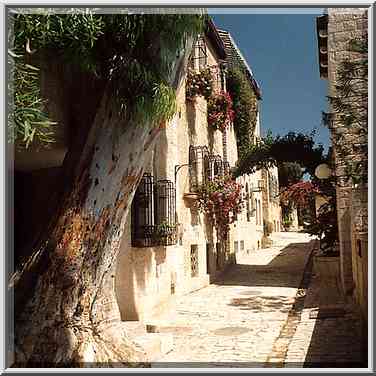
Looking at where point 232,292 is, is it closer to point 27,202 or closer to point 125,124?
point 27,202

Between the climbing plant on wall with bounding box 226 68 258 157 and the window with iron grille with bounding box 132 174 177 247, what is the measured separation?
5.80m

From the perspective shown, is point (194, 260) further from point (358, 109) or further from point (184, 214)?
point (358, 109)

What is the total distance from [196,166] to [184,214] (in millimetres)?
1431

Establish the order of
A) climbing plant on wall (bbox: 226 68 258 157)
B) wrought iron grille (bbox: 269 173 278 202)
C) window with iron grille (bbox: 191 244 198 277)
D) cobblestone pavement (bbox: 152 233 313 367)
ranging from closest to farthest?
cobblestone pavement (bbox: 152 233 313 367)
window with iron grille (bbox: 191 244 198 277)
climbing plant on wall (bbox: 226 68 258 157)
wrought iron grille (bbox: 269 173 278 202)

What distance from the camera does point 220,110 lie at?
13.2 m

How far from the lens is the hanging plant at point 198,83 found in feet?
37.9

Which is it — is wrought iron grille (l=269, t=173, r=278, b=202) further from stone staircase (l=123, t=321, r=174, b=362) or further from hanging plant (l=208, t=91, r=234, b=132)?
stone staircase (l=123, t=321, r=174, b=362)

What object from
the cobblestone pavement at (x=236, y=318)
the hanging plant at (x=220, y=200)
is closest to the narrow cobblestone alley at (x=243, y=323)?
the cobblestone pavement at (x=236, y=318)

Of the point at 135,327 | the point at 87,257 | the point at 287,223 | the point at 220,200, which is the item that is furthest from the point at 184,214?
the point at 287,223

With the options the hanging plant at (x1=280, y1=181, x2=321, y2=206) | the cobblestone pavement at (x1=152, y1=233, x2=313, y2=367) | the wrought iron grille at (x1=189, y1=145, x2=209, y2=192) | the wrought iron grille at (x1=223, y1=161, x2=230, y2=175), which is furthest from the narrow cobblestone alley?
the wrought iron grille at (x1=223, y1=161, x2=230, y2=175)

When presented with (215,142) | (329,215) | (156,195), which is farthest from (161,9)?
(215,142)

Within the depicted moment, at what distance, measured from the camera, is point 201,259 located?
1180cm

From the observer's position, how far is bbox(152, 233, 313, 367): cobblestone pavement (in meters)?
5.89

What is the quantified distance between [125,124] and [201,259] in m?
7.40
